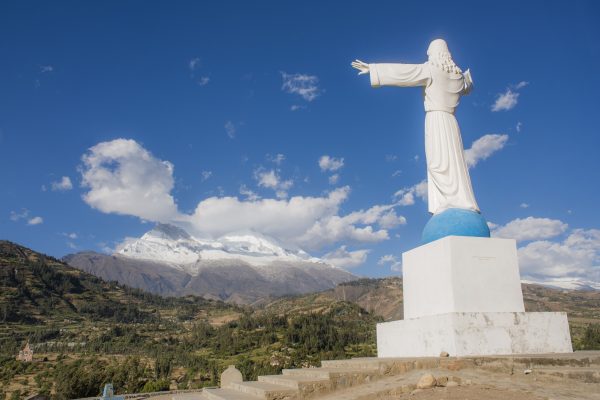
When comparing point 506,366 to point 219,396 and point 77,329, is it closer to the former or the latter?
point 219,396

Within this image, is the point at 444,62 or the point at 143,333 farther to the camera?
the point at 143,333

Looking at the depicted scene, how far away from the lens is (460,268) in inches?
350

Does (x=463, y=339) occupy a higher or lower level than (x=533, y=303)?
lower

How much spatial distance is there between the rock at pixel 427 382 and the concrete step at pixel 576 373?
145cm

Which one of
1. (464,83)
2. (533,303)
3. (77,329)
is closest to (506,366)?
(464,83)

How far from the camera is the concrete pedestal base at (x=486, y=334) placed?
26.5 ft

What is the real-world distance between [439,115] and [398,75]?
1297 mm

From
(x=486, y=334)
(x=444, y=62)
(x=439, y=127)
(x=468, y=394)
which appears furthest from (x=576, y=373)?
(x=444, y=62)

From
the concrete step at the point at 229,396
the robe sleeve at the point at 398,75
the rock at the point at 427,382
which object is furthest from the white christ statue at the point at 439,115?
the concrete step at the point at 229,396

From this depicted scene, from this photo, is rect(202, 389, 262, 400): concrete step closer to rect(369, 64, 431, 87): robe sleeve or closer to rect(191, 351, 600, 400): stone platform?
rect(191, 351, 600, 400): stone platform

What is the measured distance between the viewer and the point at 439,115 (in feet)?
35.0

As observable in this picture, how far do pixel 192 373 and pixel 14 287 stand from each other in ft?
223

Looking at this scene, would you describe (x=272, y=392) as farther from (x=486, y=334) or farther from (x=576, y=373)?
(x=576, y=373)

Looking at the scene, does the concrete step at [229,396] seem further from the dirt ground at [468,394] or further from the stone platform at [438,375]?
the dirt ground at [468,394]
